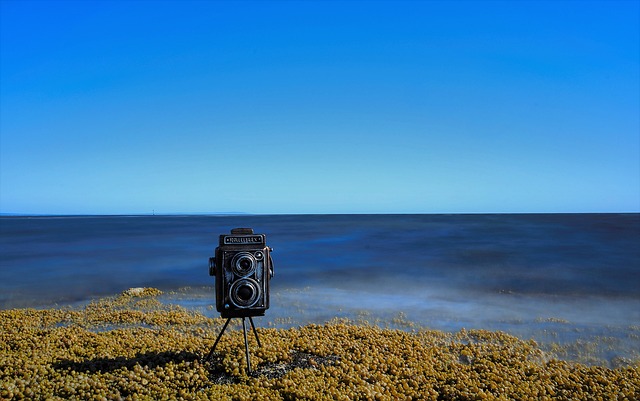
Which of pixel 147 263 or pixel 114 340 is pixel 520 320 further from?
pixel 147 263

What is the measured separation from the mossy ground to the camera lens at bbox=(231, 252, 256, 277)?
5.52 ft

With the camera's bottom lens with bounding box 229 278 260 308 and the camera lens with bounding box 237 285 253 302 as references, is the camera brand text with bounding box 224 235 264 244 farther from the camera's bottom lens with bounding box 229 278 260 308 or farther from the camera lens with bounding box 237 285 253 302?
the camera lens with bounding box 237 285 253 302

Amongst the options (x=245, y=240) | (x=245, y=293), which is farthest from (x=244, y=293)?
(x=245, y=240)

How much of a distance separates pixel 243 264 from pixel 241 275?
19cm

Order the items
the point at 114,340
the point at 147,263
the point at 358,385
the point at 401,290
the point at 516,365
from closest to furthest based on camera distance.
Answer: the point at 358,385 → the point at 516,365 → the point at 114,340 → the point at 401,290 → the point at 147,263

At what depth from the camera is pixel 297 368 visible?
7.68 metres

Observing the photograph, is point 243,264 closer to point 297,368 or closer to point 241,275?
point 241,275

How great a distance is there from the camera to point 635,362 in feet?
30.6

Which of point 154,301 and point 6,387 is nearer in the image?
point 6,387

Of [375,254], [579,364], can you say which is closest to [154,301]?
[579,364]

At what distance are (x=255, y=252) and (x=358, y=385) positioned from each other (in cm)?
280

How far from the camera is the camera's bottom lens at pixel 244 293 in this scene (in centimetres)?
738

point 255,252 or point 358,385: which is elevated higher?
point 255,252

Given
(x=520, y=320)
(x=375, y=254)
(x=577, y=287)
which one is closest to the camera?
(x=520, y=320)
